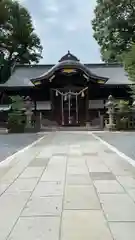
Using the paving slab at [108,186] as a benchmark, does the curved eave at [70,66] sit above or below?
above

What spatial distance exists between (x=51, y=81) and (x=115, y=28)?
16633mm

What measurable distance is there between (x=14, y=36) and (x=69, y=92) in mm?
22628

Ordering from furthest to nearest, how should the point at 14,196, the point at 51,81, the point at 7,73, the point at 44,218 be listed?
the point at 7,73
the point at 51,81
the point at 14,196
the point at 44,218

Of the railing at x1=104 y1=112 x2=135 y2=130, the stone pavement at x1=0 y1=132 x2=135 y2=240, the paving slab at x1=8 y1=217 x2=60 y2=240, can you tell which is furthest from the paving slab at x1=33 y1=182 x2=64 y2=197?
the railing at x1=104 y1=112 x2=135 y2=130

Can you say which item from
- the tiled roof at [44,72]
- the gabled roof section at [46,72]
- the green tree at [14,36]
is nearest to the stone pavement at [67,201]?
the gabled roof section at [46,72]

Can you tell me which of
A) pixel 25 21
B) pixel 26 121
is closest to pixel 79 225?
pixel 26 121

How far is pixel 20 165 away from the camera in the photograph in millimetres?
9070

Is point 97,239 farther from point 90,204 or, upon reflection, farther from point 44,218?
point 90,204

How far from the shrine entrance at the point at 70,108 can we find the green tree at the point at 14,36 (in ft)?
59.1

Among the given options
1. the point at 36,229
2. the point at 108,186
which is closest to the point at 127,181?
the point at 108,186

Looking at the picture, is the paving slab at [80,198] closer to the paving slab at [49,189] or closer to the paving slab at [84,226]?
the paving slab at [49,189]

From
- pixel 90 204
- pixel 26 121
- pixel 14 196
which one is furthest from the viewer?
pixel 26 121

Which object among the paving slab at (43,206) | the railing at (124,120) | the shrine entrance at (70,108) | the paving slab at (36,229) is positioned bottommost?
the paving slab at (36,229)

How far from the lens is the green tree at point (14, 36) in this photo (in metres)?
48.7
